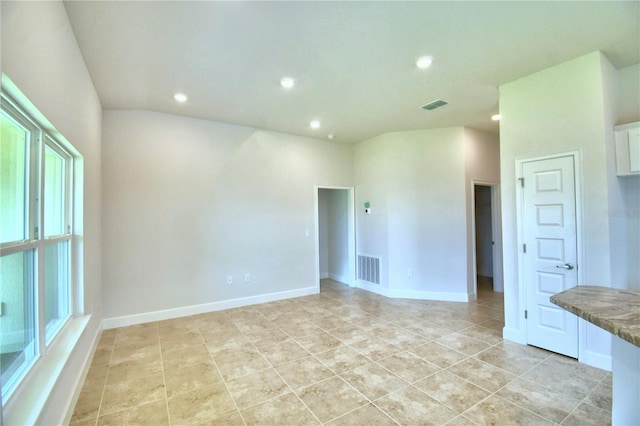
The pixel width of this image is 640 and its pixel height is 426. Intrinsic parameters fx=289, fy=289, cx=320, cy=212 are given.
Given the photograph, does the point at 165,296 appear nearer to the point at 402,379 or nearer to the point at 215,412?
the point at 215,412

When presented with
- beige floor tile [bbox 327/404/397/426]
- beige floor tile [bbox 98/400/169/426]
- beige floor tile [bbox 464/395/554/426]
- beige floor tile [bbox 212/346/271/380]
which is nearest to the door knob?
beige floor tile [bbox 464/395/554/426]

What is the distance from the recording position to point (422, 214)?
16.3 ft

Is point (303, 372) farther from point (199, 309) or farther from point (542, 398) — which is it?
point (199, 309)

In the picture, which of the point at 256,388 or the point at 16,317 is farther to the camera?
the point at 256,388

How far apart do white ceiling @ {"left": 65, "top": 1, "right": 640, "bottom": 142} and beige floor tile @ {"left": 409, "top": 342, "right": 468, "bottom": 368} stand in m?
2.90

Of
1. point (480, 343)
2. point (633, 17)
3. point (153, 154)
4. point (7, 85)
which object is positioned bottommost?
point (480, 343)

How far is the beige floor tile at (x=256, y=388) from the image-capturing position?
7.40 feet

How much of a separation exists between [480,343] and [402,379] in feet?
4.17

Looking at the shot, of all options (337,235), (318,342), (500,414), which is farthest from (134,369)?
(337,235)

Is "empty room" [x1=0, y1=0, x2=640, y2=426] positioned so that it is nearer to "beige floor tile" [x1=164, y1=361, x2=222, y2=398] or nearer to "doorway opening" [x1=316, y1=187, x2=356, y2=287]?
"beige floor tile" [x1=164, y1=361, x2=222, y2=398]

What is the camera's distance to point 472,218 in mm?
4910

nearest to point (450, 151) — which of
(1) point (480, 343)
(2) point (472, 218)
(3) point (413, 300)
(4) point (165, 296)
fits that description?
(2) point (472, 218)

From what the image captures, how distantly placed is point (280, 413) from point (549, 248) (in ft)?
9.86

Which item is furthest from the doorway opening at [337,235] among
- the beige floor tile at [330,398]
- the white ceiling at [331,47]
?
the beige floor tile at [330,398]
